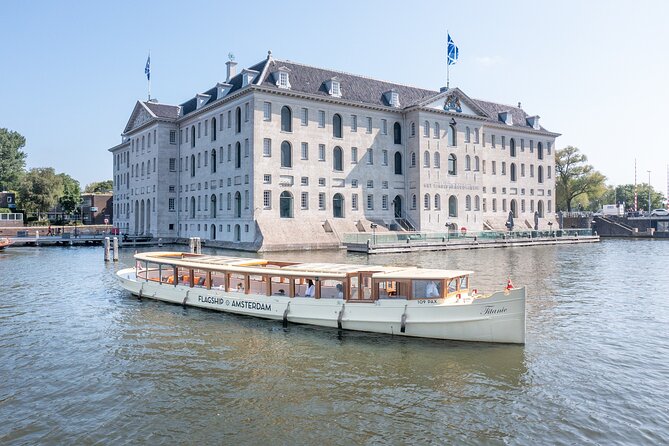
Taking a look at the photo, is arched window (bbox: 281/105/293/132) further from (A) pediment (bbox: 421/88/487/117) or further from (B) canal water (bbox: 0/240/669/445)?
(B) canal water (bbox: 0/240/669/445)

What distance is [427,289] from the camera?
19.2 m

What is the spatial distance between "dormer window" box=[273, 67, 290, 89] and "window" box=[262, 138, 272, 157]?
6535 millimetres

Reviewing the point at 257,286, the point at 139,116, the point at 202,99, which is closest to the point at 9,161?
the point at 139,116

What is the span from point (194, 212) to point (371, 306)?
56.0 m

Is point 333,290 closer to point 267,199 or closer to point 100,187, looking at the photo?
point 267,199

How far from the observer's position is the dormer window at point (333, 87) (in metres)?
64.9

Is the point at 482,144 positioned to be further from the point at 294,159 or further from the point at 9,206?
the point at 9,206

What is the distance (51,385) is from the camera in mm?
14570

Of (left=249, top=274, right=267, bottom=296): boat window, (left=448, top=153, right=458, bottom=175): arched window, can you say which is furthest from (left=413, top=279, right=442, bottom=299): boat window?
(left=448, top=153, right=458, bottom=175): arched window

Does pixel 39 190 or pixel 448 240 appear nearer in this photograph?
pixel 448 240

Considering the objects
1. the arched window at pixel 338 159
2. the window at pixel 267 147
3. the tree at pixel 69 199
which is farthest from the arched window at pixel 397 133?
the tree at pixel 69 199

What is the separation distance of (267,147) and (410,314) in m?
43.5

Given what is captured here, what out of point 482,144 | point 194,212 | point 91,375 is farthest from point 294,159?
point 91,375

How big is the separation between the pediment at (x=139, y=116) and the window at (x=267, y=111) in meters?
24.9
